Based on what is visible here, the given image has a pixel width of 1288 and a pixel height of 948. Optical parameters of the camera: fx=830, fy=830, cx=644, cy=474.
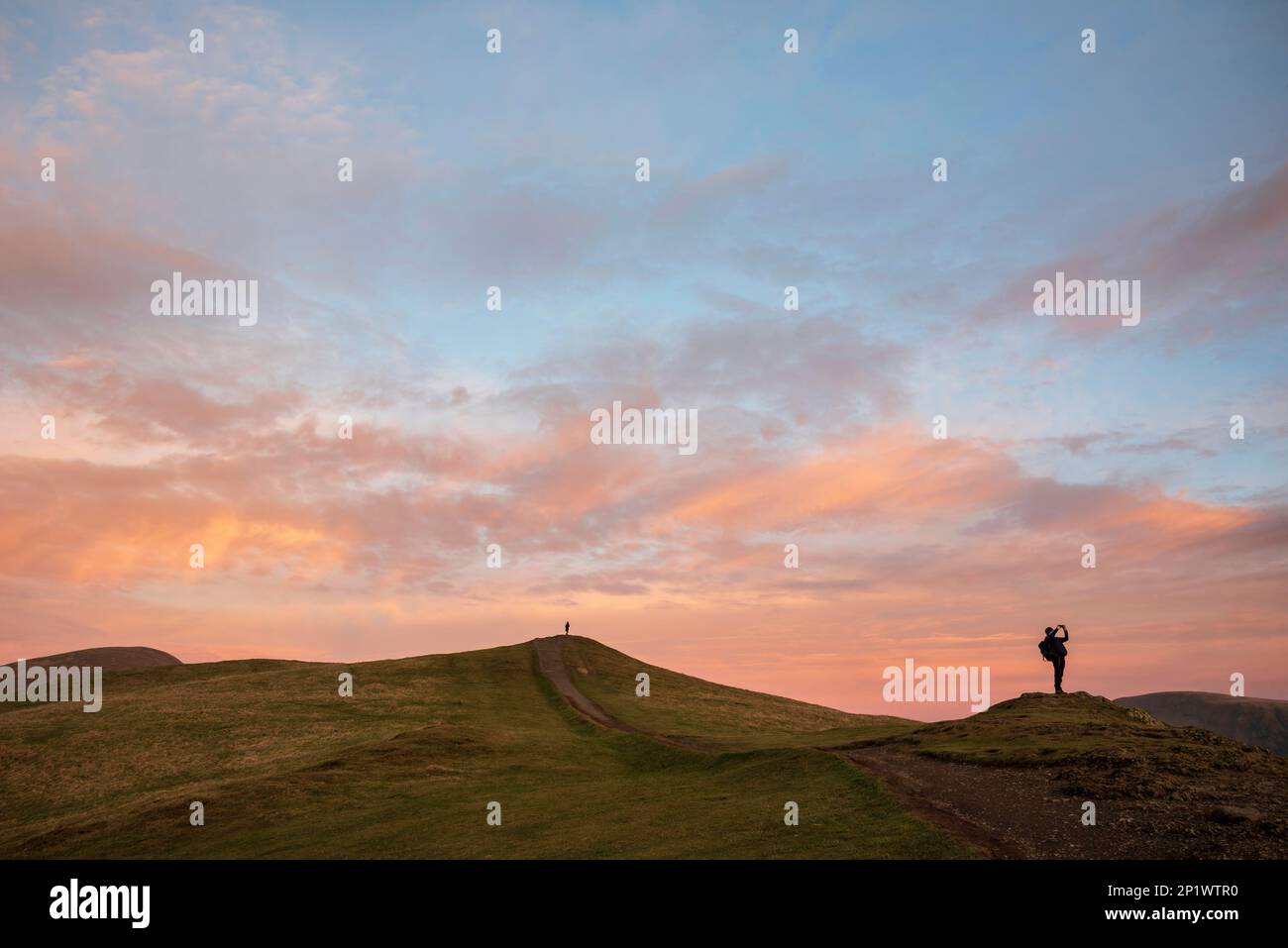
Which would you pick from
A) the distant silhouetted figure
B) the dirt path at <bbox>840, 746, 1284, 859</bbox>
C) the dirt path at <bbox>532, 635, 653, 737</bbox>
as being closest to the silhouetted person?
the distant silhouetted figure

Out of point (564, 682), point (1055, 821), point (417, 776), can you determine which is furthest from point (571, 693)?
point (1055, 821)

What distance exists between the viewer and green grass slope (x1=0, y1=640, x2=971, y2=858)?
30750 millimetres

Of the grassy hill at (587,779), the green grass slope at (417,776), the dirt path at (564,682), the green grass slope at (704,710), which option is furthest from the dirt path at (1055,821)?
the dirt path at (564,682)

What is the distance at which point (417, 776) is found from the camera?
4978 cm

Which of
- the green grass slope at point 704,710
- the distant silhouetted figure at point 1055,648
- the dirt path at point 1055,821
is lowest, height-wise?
the green grass slope at point 704,710

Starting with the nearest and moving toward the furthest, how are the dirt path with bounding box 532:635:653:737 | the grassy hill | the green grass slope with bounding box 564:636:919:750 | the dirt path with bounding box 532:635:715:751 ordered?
1. the grassy hill
2. the green grass slope with bounding box 564:636:919:750
3. the dirt path with bounding box 532:635:715:751
4. the dirt path with bounding box 532:635:653:737

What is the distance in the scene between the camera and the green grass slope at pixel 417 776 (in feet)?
101

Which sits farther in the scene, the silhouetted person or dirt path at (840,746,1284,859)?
the silhouetted person

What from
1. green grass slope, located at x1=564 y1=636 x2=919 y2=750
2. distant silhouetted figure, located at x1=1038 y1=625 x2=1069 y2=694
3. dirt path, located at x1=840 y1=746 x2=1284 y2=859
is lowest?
green grass slope, located at x1=564 y1=636 x2=919 y2=750

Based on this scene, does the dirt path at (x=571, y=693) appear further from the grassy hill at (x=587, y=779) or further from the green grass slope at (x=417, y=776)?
the green grass slope at (x=417, y=776)

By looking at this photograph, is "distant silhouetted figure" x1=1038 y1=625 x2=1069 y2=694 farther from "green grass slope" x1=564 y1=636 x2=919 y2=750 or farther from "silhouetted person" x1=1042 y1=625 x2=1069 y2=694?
"green grass slope" x1=564 y1=636 x2=919 y2=750

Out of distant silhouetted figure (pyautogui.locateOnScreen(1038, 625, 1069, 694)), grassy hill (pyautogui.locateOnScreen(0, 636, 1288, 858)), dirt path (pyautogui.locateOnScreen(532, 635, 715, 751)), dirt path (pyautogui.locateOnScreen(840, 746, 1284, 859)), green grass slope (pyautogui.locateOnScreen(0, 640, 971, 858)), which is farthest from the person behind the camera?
dirt path (pyautogui.locateOnScreen(532, 635, 715, 751))

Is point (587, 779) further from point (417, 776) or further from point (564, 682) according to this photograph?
point (564, 682)
